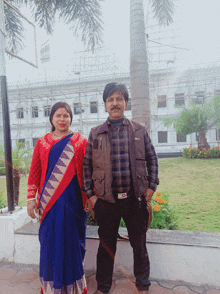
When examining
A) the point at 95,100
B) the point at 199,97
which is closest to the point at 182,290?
the point at 95,100

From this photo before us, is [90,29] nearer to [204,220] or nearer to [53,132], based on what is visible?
[53,132]

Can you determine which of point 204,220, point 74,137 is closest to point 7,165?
point 74,137

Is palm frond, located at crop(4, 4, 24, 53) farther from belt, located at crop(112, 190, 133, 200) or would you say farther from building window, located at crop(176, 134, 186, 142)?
building window, located at crop(176, 134, 186, 142)

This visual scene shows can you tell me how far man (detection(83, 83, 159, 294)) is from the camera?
5.94 feet

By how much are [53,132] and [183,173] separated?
498cm

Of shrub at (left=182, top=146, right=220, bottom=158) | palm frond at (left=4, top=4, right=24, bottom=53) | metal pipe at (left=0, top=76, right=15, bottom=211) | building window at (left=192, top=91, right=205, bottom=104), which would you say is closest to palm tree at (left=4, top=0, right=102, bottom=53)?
palm frond at (left=4, top=4, right=24, bottom=53)

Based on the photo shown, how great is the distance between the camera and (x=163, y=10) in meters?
5.25

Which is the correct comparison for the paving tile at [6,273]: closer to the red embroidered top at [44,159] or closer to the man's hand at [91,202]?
the red embroidered top at [44,159]

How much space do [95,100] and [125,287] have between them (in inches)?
522

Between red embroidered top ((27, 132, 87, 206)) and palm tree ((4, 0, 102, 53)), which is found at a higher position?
palm tree ((4, 0, 102, 53))

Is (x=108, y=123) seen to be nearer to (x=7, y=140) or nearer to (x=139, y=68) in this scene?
(x=7, y=140)

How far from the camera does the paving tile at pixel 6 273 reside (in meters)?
2.32

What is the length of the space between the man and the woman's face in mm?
266

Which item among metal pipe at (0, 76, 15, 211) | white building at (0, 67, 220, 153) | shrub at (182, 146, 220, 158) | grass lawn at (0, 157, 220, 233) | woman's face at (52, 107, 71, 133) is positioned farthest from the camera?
white building at (0, 67, 220, 153)
